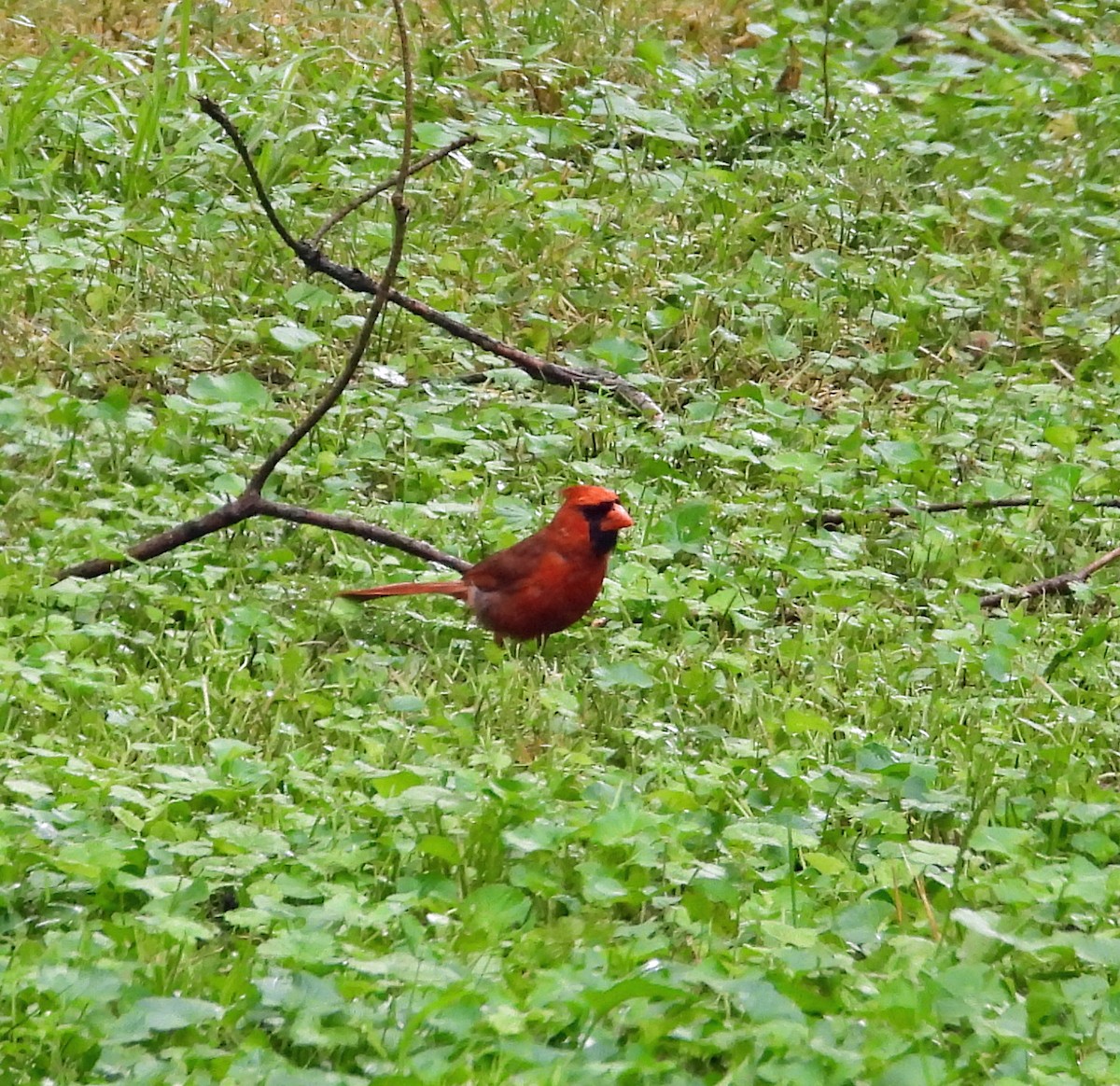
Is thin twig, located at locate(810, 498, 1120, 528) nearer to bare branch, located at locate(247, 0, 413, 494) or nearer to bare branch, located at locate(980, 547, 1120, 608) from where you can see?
bare branch, located at locate(980, 547, 1120, 608)

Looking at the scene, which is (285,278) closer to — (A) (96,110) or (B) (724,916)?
(A) (96,110)

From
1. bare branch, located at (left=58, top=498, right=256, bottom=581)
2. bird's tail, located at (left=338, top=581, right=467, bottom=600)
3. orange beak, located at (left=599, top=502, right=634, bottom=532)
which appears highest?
orange beak, located at (left=599, top=502, right=634, bottom=532)

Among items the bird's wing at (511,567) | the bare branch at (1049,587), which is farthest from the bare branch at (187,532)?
the bare branch at (1049,587)

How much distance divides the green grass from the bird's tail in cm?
7

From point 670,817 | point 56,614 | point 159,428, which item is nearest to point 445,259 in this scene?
point 159,428

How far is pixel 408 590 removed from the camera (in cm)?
508

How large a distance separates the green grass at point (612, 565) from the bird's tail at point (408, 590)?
7 cm

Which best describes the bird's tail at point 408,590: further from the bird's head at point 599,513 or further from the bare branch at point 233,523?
the bird's head at point 599,513

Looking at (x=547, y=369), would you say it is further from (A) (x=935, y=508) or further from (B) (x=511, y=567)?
(B) (x=511, y=567)

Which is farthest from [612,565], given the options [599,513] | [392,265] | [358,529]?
[392,265]

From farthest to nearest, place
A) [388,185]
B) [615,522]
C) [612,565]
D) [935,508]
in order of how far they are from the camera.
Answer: [935,508] < [612,565] < [615,522] < [388,185]

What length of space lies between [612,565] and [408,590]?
60 centimetres

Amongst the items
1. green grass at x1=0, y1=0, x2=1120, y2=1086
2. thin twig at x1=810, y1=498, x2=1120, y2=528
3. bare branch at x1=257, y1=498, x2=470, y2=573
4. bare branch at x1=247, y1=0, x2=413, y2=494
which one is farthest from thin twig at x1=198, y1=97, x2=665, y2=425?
bare branch at x1=247, y1=0, x2=413, y2=494

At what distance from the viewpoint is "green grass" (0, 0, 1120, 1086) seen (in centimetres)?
334
